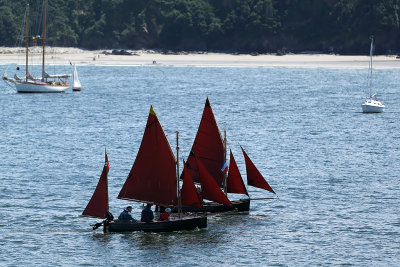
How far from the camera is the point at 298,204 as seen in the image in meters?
53.4

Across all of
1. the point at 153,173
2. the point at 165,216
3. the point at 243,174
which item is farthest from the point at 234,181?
the point at 243,174

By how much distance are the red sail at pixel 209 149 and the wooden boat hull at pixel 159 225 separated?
4418 mm

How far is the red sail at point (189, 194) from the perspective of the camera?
1804 inches

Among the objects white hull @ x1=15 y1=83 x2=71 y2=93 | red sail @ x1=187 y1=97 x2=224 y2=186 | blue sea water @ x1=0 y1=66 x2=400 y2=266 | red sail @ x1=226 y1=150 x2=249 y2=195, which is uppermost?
red sail @ x1=187 y1=97 x2=224 y2=186

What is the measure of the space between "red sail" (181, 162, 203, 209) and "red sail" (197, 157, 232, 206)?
131 cm

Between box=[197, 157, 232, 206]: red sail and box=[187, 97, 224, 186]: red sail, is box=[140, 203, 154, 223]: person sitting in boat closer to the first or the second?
box=[197, 157, 232, 206]: red sail

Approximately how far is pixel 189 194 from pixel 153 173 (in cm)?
232

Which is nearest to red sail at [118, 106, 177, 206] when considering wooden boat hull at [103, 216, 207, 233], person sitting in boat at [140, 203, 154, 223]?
wooden boat hull at [103, 216, 207, 233]

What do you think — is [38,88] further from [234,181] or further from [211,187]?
[211,187]

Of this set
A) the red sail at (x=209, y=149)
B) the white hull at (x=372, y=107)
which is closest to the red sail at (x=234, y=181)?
the red sail at (x=209, y=149)

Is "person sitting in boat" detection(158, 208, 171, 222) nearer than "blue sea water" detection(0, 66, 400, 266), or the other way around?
"blue sea water" detection(0, 66, 400, 266)

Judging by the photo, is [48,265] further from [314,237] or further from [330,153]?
[330,153]

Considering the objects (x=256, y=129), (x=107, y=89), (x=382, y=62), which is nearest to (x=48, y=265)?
Result: (x=256, y=129)

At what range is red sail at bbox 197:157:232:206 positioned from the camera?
154 feet
